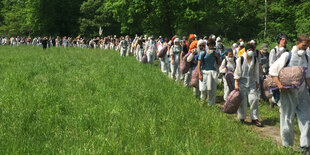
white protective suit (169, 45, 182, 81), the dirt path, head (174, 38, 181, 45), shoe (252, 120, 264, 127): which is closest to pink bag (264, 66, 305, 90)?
the dirt path

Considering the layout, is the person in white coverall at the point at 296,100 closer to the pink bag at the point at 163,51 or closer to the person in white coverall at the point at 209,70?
the person in white coverall at the point at 209,70

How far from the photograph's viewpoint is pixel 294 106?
4.91 meters

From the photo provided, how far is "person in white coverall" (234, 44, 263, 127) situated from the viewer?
22.6 ft

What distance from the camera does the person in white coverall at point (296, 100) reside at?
190 inches

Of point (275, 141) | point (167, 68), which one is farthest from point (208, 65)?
point (167, 68)

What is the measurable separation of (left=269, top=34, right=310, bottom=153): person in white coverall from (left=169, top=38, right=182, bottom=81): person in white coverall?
7126mm

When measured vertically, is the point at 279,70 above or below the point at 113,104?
above

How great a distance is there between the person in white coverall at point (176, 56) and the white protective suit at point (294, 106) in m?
7.14

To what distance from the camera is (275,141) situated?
5777 millimetres

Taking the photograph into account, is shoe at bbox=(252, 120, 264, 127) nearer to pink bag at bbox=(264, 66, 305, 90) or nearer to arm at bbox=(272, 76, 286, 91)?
arm at bbox=(272, 76, 286, 91)

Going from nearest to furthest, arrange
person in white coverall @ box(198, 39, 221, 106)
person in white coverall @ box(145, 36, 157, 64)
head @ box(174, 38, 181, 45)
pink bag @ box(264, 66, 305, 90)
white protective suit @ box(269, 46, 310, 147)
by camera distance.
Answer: pink bag @ box(264, 66, 305, 90), white protective suit @ box(269, 46, 310, 147), person in white coverall @ box(198, 39, 221, 106), head @ box(174, 38, 181, 45), person in white coverall @ box(145, 36, 157, 64)

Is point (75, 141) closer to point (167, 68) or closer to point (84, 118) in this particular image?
point (84, 118)

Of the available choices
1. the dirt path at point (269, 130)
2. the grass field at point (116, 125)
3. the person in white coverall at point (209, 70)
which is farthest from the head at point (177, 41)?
the dirt path at point (269, 130)

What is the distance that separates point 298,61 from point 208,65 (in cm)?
322
